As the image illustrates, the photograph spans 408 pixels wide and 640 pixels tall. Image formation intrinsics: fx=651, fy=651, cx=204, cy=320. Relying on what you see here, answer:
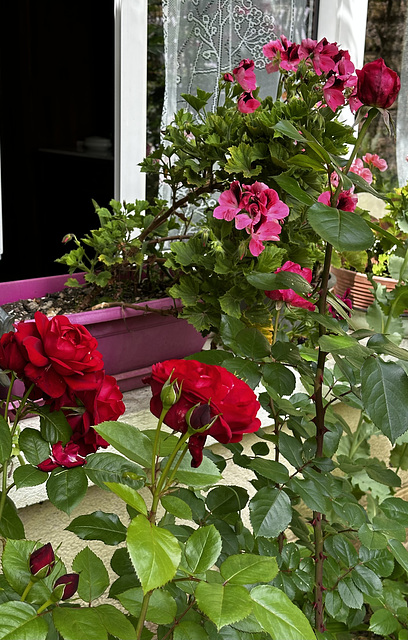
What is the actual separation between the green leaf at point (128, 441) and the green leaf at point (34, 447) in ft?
0.39

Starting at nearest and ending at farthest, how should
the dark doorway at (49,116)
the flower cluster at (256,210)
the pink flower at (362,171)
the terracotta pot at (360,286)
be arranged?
the flower cluster at (256,210) → the pink flower at (362,171) → the terracotta pot at (360,286) → the dark doorway at (49,116)

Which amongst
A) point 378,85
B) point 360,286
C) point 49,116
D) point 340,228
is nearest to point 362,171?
point 360,286

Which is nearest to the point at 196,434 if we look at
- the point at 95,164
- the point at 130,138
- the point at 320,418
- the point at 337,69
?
the point at 320,418

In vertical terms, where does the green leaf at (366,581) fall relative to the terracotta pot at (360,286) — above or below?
below

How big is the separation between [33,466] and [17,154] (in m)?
2.86

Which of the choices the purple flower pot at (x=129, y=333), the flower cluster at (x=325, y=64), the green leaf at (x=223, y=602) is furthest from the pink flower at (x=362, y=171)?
the green leaf at (x=223, y=602)

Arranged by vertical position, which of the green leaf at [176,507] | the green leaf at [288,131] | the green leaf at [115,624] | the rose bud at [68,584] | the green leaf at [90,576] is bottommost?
the green leaf at [90,576]

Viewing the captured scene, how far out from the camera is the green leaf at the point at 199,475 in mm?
521

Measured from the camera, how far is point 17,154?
126 inches

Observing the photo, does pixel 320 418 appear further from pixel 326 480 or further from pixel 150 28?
pixel 150 28

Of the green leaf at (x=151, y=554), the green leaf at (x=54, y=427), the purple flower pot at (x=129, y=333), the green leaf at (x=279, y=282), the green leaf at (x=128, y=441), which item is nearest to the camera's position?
the green leaf at (x=151, y=554)

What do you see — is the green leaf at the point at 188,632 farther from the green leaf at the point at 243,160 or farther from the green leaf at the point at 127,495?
the green leaf at the point at 243,160

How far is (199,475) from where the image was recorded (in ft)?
1.73

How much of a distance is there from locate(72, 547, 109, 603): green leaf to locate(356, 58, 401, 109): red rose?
518 millimetres
